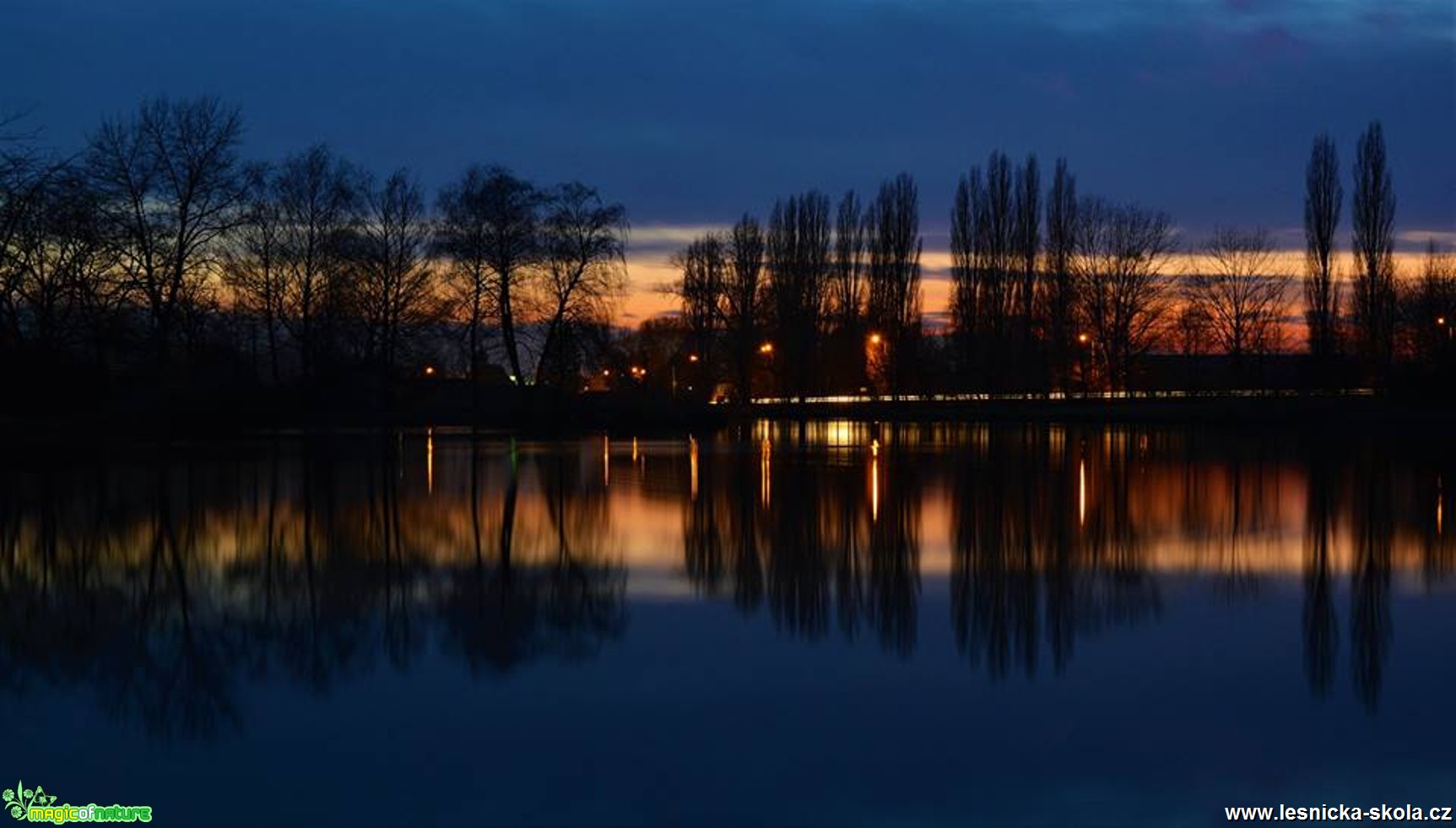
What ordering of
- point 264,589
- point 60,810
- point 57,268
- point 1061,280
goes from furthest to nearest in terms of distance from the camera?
point 1061,280 → point 57,268 → point 264,589 → point 60,810

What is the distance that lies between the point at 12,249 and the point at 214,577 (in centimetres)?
2154

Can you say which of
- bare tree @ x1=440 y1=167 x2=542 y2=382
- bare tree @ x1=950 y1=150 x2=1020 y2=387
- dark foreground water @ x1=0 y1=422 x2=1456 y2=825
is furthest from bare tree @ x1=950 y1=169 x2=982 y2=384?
dark foreground water @ x1=0 y1=422 x2=1456 y2=825

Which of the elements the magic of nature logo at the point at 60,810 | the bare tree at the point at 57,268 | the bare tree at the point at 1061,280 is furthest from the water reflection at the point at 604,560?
the bare tree at the point at 1061,280

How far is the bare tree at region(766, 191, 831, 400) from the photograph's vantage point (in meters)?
68.0

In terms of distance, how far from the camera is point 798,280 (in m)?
69.2

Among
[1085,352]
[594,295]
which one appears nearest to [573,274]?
[594,295]

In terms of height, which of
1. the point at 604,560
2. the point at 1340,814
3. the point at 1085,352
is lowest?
the point at 1340,814

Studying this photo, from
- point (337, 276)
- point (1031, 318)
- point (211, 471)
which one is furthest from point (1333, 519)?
point (1031, 318)

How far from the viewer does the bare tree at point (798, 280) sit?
68.0m

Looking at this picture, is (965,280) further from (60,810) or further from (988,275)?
(60,810)

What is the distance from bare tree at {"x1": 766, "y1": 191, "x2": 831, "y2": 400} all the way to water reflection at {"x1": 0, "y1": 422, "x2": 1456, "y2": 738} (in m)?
44.5

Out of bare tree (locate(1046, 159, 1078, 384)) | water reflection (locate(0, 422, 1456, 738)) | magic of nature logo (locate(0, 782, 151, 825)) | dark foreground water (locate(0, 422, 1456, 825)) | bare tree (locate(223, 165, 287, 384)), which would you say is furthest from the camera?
bare tree (locate(1046, 159, 1078, 384))

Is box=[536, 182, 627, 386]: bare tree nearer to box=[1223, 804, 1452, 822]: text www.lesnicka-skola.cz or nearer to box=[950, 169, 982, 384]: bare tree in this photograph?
box=[950, 169, 982, 384]: bare tree

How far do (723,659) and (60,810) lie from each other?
11.8 ft
